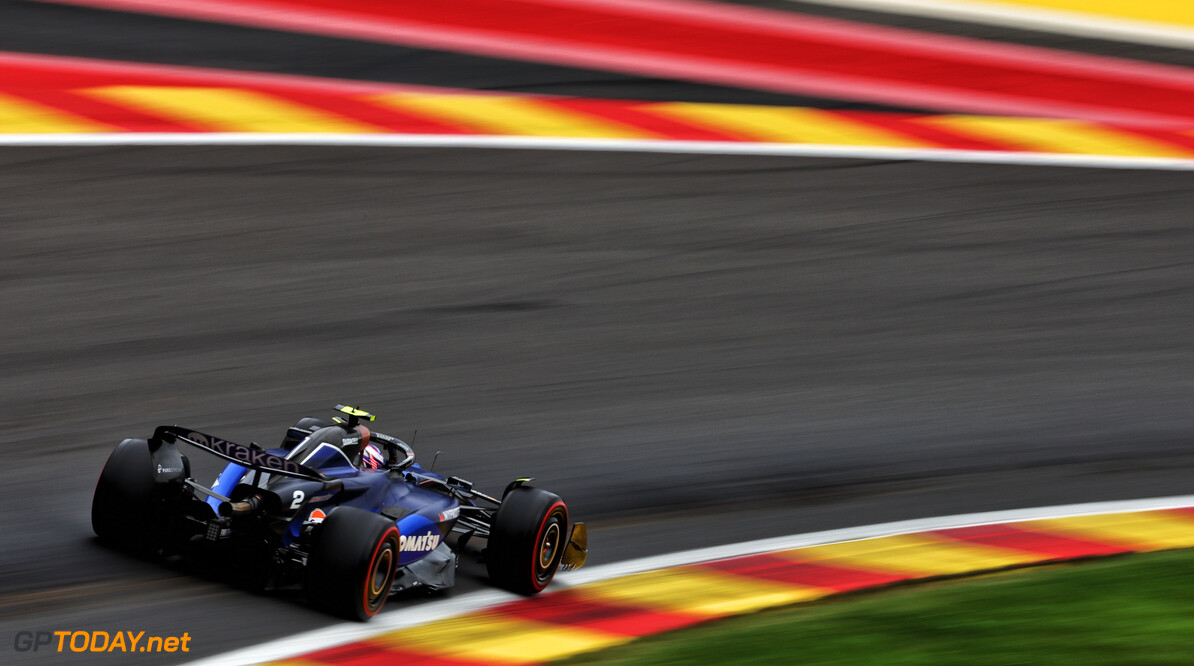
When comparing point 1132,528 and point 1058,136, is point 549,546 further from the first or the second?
point 1058,136

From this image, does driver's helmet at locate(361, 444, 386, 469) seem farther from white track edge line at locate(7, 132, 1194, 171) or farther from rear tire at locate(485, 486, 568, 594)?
white track edge line at locate(7, 132, 1194, 171)

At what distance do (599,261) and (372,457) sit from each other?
4.45m

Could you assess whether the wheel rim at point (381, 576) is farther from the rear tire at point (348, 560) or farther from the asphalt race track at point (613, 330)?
the asphalt race track at point (613, 330)

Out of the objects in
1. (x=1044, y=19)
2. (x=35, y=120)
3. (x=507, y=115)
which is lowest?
(x=35, y=120)

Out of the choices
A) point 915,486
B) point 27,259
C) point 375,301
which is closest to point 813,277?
point 915,486

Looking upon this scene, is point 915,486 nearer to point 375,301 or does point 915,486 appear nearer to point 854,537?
point 854,537

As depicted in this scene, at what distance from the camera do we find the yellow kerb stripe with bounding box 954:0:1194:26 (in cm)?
1661

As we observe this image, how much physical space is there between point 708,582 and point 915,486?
2215 mm

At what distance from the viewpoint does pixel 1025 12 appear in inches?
647

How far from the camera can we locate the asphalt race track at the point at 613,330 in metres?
8.54

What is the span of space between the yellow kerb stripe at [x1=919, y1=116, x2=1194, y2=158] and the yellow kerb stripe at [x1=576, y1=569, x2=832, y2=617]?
780cm

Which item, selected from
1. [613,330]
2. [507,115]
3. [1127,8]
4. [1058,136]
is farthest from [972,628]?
[1127,8]

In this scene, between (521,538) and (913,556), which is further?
(913,556)

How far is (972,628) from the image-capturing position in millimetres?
6375
